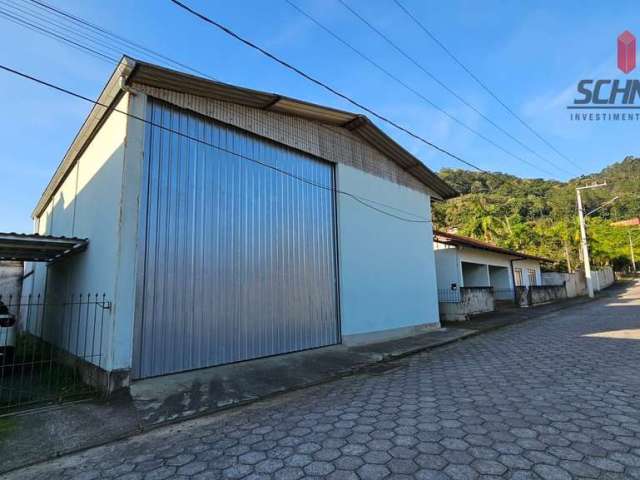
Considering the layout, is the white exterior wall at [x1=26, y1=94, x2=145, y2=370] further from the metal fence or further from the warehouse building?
the metal fence

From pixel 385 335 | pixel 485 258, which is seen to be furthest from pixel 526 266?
pixel 385 335

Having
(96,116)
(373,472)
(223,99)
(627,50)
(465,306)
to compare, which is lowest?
(373,472)

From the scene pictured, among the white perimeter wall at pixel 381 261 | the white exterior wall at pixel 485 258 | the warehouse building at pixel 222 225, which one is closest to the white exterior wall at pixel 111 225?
the warehouse building at pixel 222 225

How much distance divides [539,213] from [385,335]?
5627cm

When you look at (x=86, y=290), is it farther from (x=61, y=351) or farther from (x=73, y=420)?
(x=73, y=420)

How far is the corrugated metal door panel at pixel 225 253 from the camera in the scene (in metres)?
5.95

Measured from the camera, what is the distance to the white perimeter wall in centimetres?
930

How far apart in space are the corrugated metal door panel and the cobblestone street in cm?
197

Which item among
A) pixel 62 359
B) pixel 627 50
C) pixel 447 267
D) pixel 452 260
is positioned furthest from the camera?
pixel 447 267

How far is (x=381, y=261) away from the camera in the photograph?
10.3m

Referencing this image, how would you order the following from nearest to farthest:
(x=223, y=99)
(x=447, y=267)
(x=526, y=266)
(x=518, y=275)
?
1. (x=223, y=99)
2. (x=447, y=267)
3. (x=518, y=275)
4. (x=526, y=266)

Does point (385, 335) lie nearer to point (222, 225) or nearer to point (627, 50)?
point (222, 225)

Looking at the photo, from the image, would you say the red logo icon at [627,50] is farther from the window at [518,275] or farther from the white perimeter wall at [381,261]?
the window at [518,275]

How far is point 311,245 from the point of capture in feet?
28.2
